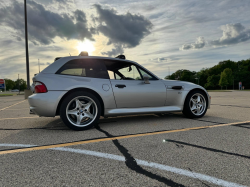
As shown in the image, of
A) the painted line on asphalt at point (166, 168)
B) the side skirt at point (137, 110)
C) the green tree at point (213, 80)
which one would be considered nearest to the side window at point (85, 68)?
the side skirt at point (137, 110)

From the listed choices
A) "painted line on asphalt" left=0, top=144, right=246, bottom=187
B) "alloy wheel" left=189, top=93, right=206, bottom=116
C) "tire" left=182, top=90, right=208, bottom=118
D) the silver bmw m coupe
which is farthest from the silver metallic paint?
"painted line on asphalt" left=0, top=144, right=246, bottom=187

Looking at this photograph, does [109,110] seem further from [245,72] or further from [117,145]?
[245,72]

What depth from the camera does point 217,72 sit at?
94.2m

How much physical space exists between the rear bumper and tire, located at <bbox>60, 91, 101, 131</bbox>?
0.54ft

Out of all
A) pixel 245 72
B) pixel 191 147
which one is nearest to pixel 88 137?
pixel 191 147

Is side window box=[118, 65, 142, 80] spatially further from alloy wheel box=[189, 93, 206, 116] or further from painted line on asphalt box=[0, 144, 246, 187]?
painted line on asphalt box=[0, 144, 246, 187]

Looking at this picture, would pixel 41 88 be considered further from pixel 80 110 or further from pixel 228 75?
pixel 228 75

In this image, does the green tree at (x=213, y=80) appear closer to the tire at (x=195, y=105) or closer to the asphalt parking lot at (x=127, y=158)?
the tire at (x=195, y=105)

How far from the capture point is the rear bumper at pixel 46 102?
139 inches

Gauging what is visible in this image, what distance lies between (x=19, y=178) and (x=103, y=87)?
2412mm

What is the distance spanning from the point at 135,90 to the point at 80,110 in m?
1.28

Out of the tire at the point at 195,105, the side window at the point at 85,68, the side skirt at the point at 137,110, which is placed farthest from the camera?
→ the tire at the point at 195,105

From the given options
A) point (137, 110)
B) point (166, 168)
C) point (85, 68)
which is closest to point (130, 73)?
point (137, 110)

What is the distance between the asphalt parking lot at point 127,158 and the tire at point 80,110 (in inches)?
10.0
